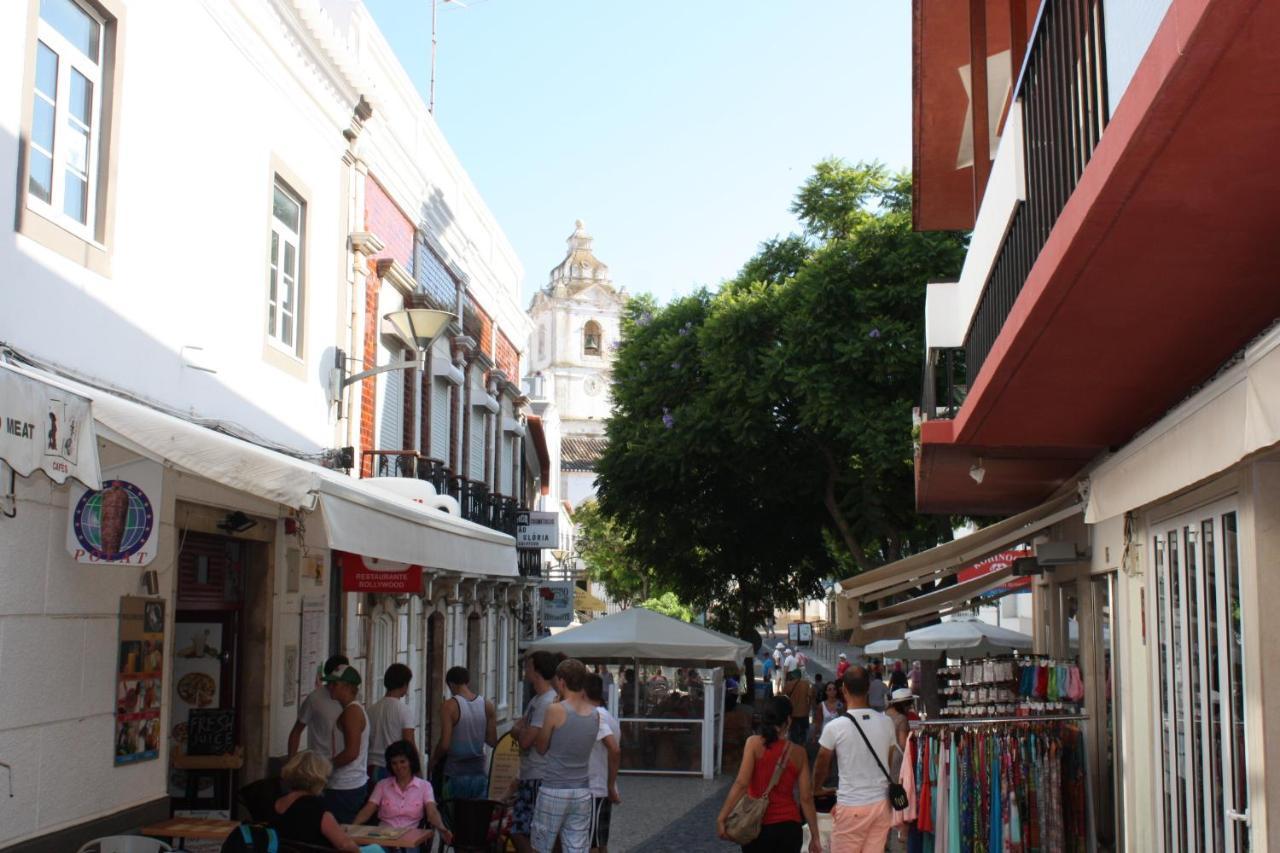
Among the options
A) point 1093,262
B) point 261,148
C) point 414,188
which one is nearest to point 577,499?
point 414,188

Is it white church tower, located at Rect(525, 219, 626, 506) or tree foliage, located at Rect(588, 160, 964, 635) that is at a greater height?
white church tower, located at Rect(525, 219, 626, 506)

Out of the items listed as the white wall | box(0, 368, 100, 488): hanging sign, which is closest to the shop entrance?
the white wall

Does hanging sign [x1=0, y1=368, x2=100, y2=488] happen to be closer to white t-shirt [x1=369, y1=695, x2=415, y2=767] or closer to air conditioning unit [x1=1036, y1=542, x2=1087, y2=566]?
white t-shirt [x1=369, y1=695, x2=415, y2=767]

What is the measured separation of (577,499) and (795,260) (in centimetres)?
6557

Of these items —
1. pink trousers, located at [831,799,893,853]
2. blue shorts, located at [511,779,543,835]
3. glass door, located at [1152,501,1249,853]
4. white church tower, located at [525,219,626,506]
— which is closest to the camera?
glass door, located at [1152,501,1249,853]

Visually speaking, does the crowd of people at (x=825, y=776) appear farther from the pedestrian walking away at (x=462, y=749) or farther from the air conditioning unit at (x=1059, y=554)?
the air conditioning unit at (x=1059, y=554)

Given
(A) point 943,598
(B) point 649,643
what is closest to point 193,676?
(A) point 943,598

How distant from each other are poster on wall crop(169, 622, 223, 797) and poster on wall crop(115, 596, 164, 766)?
1.73 m

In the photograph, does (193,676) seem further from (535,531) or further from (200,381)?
(535,531)

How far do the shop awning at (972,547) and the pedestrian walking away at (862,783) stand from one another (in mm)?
2213

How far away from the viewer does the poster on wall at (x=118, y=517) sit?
748 cm

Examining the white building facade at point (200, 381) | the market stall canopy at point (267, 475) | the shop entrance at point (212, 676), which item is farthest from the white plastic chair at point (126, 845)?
the shop entrance at point (212, 676)

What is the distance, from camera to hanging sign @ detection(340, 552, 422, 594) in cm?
1271

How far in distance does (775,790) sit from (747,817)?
0.23 meters
